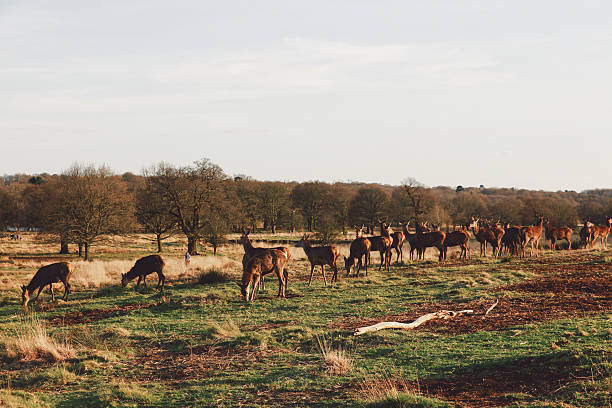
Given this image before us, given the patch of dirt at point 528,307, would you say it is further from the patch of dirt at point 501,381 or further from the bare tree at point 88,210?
the bare tree at point 88,210

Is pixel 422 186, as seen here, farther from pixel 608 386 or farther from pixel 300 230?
pixel 608 386

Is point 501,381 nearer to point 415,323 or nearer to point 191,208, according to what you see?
point 415,323

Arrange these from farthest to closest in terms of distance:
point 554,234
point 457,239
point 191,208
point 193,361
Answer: point 191,208
point 554,234
point 457,239
point 193,361

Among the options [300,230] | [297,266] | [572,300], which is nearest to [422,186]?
[300,230]

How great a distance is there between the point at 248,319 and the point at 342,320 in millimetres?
2926

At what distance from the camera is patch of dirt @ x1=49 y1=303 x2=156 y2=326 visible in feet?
54.2

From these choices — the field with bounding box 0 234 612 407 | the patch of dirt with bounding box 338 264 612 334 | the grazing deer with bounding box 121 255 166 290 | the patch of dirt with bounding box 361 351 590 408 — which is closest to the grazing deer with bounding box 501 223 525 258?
the field with bounding box 0 234 612 407

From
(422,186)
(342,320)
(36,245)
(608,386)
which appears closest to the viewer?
(608,386)

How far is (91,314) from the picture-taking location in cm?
1761

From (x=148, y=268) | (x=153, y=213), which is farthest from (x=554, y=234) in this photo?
(x=153, y=213)

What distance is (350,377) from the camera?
9141mm

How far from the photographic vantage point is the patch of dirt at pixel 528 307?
13203mm

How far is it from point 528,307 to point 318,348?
738 cm

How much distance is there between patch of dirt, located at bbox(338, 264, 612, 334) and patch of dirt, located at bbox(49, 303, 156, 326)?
26.9ft
